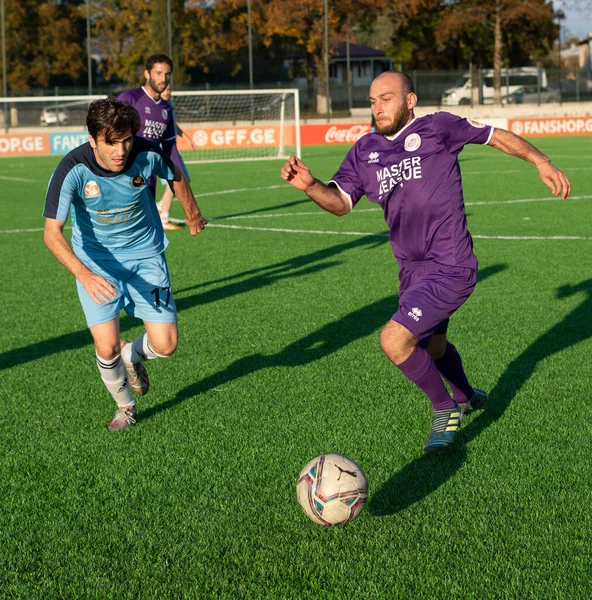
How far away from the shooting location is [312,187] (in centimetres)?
467

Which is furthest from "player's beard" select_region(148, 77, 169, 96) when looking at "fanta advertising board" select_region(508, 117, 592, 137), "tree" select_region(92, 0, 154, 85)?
"tree" select_region(92, 0, 154, 85)

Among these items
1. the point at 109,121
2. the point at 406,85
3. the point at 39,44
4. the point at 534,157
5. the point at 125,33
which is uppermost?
the point at 125,33

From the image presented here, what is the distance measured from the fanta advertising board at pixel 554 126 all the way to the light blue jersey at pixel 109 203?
35.9m

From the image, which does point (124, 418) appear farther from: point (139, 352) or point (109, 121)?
point (109, 121)

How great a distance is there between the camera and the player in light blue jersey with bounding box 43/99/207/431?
4.78m

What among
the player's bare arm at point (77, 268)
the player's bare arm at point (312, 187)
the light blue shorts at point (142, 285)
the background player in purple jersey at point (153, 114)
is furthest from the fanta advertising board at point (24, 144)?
the player's bare arm at point (312, 187)

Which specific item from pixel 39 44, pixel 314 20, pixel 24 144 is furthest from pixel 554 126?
pixel 39 44

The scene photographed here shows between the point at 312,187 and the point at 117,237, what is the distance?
4.39 ft

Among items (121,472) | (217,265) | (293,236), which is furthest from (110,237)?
(293,236)

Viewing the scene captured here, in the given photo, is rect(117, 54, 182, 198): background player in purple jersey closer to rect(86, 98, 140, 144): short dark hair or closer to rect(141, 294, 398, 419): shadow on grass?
rect(141, 294, 398, 419): shadow on grass

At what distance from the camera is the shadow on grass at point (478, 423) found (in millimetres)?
4094

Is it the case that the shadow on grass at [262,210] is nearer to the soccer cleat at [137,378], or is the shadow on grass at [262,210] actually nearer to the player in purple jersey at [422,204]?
the soccer cleat at [137,378]

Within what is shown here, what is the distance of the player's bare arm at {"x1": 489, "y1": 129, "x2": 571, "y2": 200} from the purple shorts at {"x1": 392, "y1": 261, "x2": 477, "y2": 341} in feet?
2.09

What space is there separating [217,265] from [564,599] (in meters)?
7.82
